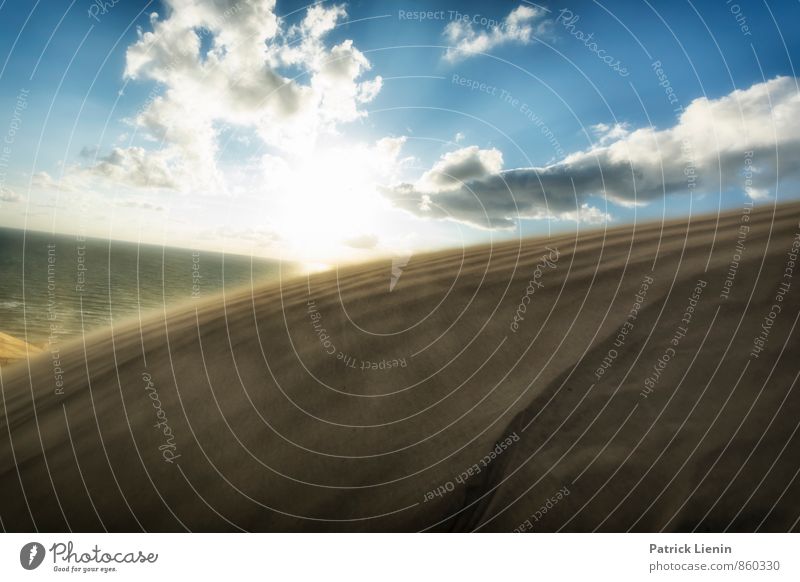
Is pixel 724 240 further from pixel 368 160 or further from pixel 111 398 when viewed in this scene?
pixel 111 398

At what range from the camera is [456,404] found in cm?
355

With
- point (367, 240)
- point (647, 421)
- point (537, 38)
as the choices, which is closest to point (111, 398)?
point (367, 240)

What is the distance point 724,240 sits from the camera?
4.01 metres

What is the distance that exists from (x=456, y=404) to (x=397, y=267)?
1416mm

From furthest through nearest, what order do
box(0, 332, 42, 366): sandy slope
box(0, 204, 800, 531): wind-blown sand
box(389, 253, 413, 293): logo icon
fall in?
1. box(389, 253, 413, 293): logo icon
2. box(0, 332, 42, 366): sandy slope
3. box(0, 204, 800, 531): wind-blown sand

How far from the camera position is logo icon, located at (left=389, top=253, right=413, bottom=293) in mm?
4105
